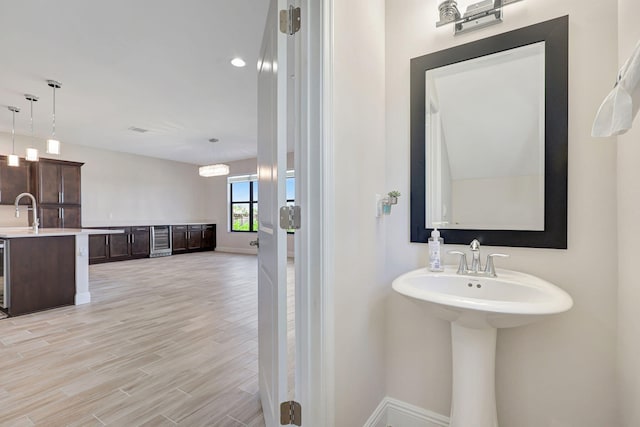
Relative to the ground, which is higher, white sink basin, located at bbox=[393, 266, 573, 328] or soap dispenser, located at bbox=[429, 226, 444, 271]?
soap dispenser, located at bbox=[429, 226, 444, 271]

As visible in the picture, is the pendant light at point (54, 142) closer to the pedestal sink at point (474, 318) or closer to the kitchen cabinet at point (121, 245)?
the kitchen cabinet at point (121, 245)

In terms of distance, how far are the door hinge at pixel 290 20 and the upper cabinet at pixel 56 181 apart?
257 inches

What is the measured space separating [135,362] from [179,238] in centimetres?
631

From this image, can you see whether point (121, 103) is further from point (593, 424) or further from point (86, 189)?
point (593, 424)

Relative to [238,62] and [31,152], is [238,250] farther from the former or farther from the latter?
[238,62]

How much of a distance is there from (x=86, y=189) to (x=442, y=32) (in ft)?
25.7

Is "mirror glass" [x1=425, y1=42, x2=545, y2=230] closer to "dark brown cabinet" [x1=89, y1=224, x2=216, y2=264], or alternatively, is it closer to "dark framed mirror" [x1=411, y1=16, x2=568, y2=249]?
"dark framed mirror" [x1=411, y1=16, x2=568, y2=249]

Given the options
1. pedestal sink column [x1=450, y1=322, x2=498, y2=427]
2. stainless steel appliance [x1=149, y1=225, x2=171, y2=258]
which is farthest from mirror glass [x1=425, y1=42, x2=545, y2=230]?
stainless steel appliance [x1=149, y1=225, x2=171, y2=258]

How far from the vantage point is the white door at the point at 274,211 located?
121 cm

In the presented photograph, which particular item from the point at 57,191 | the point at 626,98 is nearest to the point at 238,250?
the point at 57,191

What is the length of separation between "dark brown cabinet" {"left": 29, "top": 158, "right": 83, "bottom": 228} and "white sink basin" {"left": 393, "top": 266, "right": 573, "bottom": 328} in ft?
22.8

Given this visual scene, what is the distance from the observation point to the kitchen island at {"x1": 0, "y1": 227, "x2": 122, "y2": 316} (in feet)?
10.6

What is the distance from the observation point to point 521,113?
1.40 metres

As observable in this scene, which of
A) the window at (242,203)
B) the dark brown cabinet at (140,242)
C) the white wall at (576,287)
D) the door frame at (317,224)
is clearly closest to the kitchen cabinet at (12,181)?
the dark brown cabinet at (140,242)
